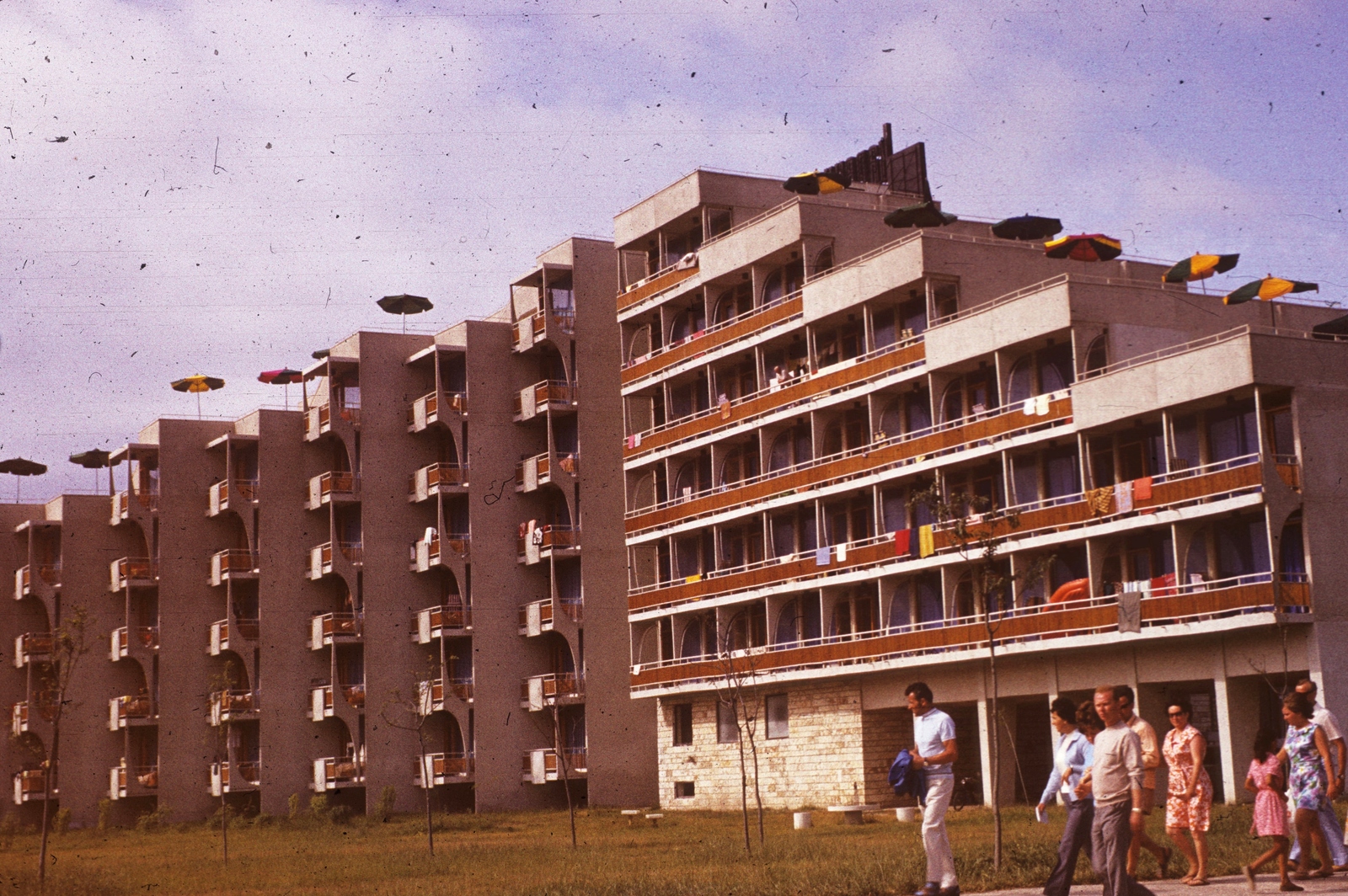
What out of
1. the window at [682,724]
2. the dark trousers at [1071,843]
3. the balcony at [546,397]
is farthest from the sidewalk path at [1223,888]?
the balcony at [546,397]

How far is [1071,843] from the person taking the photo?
16.1m

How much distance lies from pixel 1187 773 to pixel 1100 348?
28.7 meters

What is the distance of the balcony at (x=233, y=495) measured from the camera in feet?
253

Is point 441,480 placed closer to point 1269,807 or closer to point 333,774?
point 333,774

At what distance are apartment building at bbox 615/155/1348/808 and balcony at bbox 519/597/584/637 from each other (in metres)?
2.34

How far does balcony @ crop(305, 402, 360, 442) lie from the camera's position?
72.9 m

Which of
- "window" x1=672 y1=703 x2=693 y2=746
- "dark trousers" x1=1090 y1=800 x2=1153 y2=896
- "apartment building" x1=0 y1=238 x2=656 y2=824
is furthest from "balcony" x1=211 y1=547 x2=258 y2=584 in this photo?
"dark trousers" x1=1090 y1=800 x2=1153 y2=896

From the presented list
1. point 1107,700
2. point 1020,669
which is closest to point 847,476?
point 1020,669

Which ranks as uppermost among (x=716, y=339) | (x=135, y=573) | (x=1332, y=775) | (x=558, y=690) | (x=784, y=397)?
(x=716, y=339)

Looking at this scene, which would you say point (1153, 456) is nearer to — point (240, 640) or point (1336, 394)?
point (1336, 394)

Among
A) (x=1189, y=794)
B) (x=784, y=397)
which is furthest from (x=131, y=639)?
(x=1189, y=794)

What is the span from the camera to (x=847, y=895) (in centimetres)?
2009

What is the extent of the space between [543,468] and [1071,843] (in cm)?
5083

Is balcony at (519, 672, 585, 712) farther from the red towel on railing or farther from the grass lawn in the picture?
the red towel on railing
